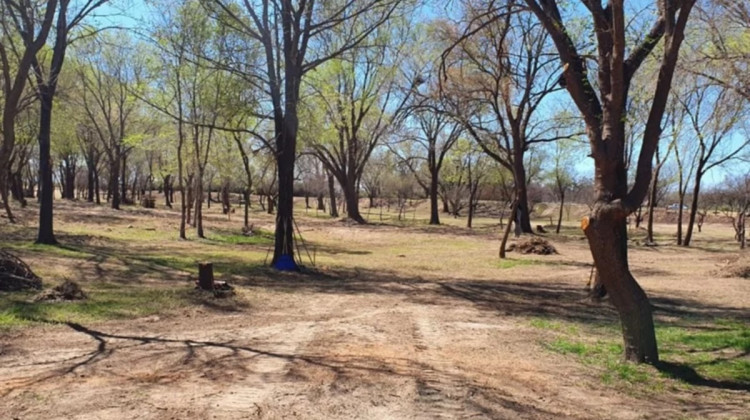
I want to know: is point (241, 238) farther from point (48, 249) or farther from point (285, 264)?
point (285, 264)

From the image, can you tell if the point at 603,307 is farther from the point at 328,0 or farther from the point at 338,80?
the point at 338,80

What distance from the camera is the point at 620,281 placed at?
612 centimetres

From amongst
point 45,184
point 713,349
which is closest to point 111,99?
point 45,184

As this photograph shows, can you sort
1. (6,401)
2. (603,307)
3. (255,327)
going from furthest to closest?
1. (603,307)
2. (255,327)
3. (6,401)

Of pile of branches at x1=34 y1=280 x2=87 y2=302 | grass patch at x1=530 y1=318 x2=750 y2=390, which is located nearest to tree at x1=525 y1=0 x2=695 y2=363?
grass patch at x1=530 y1=318 x2=750 y2=390

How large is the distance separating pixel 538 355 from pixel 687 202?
83237mm

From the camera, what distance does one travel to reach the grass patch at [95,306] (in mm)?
7531

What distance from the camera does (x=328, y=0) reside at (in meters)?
15.0

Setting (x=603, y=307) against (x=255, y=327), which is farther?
(x=603, y=307)

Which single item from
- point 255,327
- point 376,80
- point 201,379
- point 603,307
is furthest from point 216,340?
point 376,80

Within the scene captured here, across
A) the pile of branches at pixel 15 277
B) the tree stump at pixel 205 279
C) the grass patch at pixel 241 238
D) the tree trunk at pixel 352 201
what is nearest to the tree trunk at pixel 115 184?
the grass patch at pixel 241 238

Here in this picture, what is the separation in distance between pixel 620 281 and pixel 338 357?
3.09 metres

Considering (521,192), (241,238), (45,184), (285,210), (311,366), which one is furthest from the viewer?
(241,238)

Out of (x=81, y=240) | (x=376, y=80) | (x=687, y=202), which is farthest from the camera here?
(x=687, y=202)
